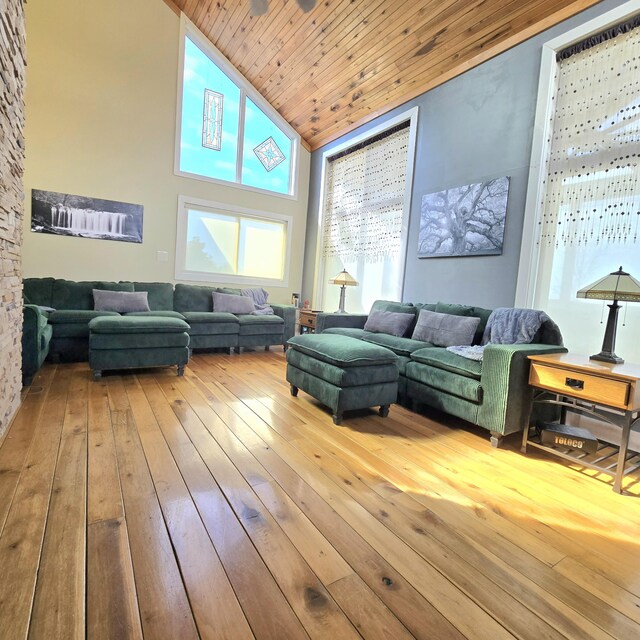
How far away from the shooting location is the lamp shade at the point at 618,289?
2008mm

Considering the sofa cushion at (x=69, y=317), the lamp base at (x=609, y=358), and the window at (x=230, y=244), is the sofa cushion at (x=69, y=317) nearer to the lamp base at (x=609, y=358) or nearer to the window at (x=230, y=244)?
the window at (x=230, y=244)

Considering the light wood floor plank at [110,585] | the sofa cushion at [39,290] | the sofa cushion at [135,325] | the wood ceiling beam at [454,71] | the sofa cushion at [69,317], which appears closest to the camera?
the light wood floor plank at [110,585]

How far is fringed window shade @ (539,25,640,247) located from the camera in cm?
256

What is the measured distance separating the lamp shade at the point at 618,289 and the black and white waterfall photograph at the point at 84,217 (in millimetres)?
5093

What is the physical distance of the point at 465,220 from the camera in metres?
3.63

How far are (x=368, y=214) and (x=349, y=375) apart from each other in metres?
3.24

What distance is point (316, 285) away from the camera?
612 cm

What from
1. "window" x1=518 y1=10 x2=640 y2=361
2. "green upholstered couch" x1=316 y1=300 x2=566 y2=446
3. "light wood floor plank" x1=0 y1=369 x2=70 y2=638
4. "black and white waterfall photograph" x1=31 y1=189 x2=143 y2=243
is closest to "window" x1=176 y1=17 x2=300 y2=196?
"black and white waterfall photograph" x1=31 y1=189 x2=143 y2=243

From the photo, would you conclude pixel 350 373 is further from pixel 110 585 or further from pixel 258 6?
pixel 258 6

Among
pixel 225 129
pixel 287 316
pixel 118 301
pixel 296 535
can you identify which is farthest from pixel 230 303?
pixel 296 535

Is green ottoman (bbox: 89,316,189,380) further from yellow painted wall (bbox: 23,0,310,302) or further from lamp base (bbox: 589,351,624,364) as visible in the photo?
lamp base (bbox: 589,351,624,364)

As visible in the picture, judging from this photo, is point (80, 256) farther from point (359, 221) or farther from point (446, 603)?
point (446, 603)

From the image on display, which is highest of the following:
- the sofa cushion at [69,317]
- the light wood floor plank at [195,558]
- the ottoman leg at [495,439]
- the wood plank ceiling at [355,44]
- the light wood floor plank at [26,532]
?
the wood plank ceiling at [355,44]

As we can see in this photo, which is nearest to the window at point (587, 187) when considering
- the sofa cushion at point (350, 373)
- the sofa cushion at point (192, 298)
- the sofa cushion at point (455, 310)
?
the sofa cushion at point (455, 310)
